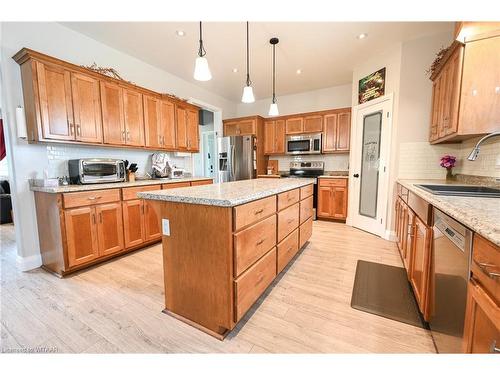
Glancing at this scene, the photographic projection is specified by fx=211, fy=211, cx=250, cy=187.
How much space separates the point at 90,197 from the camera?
2266 millimetres

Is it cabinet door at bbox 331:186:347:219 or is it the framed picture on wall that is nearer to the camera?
the framed picture on wall

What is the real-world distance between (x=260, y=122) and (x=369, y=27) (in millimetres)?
2758

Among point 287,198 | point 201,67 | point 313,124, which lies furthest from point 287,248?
point 313,124

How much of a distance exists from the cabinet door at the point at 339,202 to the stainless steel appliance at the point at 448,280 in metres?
2.78

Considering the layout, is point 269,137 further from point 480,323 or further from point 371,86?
point 480,323

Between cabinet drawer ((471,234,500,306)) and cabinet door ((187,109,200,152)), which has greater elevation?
cabinet door ((187,109,200,152))

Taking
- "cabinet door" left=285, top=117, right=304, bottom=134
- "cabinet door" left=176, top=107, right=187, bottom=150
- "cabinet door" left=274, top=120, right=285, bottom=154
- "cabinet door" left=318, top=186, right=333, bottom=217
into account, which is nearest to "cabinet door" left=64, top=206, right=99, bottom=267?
"cabinet door" left=176, top=107, right=187, bottom=150

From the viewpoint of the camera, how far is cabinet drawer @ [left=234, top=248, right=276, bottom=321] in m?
1.38

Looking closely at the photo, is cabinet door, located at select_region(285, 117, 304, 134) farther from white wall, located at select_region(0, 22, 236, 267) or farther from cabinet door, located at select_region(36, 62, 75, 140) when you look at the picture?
cabinet door, located at select_region(36, 62, 75, 140)

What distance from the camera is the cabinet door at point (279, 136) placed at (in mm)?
4969

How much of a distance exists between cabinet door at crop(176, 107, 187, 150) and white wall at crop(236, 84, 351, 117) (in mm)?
2339

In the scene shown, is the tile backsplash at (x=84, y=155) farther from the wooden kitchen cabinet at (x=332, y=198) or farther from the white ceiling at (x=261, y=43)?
the wooden kitchen cabinet at (x=332, y=198)

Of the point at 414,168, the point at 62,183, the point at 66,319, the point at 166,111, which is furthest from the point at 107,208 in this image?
the point at 414,168

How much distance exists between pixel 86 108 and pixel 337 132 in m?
4.15
